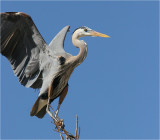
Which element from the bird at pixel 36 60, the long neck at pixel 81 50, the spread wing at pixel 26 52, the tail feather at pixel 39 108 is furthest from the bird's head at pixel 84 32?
Result: the tail feather at pixel 39 108

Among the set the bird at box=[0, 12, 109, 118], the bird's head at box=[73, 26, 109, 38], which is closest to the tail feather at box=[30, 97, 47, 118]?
the bird at box=[0, 12, 109, 118]

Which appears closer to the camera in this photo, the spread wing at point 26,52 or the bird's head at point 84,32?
the spread wing at point 26,52

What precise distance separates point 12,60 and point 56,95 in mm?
968

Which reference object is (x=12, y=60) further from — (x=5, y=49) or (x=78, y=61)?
(x=78, y=61)

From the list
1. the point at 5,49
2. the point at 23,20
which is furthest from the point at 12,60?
the point at 23,20

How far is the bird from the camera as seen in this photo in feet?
22.8

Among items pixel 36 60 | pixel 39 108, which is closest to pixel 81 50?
pixel 36 60

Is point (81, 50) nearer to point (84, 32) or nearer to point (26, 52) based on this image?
point (84, 32)

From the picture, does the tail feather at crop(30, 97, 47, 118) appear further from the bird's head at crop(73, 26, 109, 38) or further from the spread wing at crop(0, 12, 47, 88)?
the bird's head at crop(73, 26, 109, 38)

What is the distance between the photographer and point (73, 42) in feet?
24.1

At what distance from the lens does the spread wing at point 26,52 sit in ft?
23.0

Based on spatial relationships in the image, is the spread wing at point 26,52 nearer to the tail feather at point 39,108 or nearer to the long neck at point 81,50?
the tail feather at point 39,108

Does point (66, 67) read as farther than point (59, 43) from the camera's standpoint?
No

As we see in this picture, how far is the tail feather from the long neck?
873 millimetres
